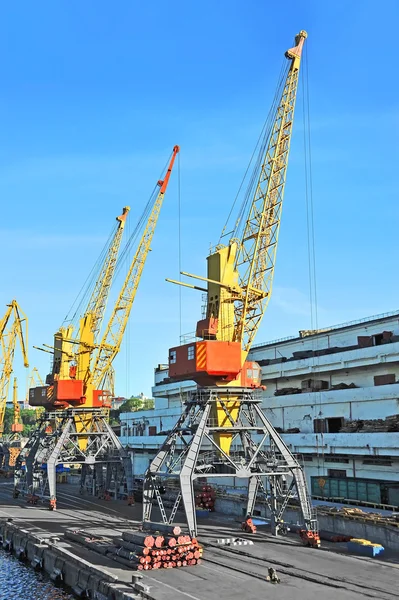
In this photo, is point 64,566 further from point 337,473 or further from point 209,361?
point 337,473

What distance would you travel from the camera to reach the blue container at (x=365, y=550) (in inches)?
1399

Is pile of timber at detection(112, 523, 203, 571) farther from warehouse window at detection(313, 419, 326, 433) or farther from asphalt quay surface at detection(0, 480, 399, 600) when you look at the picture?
warehouse window at detection(313, 419, 326, 433)

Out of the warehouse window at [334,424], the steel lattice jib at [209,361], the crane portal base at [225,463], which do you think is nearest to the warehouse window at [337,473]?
the warehouse window at [334,424]

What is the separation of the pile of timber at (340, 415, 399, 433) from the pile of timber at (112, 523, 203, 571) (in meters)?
27.7

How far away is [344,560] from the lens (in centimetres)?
3453

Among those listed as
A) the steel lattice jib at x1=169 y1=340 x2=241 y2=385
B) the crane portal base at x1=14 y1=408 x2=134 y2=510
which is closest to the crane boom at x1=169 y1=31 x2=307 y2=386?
the steel lattice jib at x1=169 y1=340 x2=241 y2=385

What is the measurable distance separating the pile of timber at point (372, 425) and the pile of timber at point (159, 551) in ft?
90.7

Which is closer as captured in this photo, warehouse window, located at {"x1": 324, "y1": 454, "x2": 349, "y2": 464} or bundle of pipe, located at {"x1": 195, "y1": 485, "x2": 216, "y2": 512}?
bundle of pipe, located at {"x1": 195, "y1": 485, "x2": 216, "y2": 512}

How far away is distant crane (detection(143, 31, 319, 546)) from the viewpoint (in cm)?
4209

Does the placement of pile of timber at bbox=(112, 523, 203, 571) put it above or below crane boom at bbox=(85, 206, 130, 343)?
below

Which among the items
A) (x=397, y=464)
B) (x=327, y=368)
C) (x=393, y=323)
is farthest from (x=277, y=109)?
(x=397, y=464)

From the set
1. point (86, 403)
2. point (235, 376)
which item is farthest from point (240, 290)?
point (86, 403)

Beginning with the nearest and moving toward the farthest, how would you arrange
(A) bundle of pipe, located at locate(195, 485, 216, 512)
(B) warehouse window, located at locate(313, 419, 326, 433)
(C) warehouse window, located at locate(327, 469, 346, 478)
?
(A) bundle of pipe, located at locate(195, 485, 216, 512)
(C) warehouse window, located at locate(327, 469, 346, 478)
(B) warehouse window, located at locate(313, 419, 326, 433)

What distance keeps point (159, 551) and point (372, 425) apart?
104 ft
